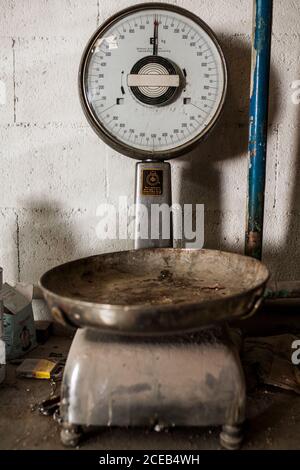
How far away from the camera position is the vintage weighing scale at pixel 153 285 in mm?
772

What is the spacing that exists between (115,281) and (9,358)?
0.47m

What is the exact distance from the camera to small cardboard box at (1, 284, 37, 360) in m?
1.23

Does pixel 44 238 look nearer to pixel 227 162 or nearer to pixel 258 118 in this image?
pixel 227 162

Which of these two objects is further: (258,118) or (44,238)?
(44,238)

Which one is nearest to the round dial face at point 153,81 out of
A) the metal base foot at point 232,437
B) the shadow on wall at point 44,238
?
the shadow on wall at point 44,238

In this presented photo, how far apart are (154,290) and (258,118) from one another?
57 centimetres

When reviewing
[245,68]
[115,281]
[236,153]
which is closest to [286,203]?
[236,153]

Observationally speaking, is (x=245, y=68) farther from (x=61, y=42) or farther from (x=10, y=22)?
(x=10, y=22)

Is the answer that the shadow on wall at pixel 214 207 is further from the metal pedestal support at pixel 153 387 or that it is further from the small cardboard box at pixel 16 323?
the metal pedestal support at pixel 153 387

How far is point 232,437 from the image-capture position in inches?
33.8

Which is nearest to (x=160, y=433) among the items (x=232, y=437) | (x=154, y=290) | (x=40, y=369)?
(x=232, y=437)

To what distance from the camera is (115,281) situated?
1.03 meters

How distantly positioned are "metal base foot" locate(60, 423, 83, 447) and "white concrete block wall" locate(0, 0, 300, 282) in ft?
2.21

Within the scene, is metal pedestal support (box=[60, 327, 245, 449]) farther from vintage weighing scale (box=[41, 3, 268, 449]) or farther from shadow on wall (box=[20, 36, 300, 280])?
shadow on wall (box=[20, 36, 300, 280])
